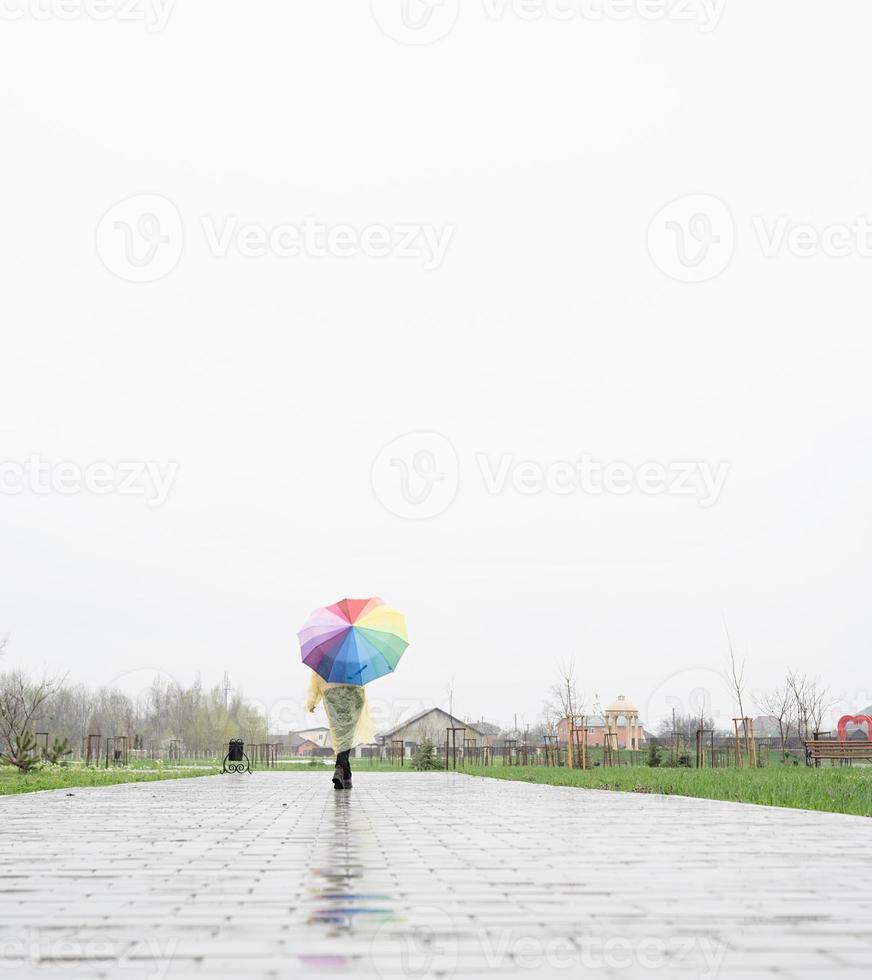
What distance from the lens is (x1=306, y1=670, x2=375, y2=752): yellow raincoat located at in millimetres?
12219

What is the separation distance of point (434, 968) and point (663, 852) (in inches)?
134

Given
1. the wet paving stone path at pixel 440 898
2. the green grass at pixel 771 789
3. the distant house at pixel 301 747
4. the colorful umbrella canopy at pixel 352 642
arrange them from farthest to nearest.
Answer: the distant house at pixel 301 747 < the colorful umbrella canopy at pixel 352 642 < the green grass at pixel 771 789 < the wet paving stone path at pixel 440 898

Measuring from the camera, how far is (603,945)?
3492 millimetres

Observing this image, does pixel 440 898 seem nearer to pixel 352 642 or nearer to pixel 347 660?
pixel 347 660

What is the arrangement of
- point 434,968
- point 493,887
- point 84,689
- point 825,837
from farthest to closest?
point 84,689, point 825,837, point 493,887, point 434,968

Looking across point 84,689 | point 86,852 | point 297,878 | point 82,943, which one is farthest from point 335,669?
point 84,689

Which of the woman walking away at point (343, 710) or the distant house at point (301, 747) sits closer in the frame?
the woman walking away at point (343, 710)

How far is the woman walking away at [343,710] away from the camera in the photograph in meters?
12.2

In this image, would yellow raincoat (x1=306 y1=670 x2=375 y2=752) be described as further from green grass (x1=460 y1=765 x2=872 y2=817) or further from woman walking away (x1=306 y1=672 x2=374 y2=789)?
green grass (x1=460 y1=765 x2=872 y2=817)

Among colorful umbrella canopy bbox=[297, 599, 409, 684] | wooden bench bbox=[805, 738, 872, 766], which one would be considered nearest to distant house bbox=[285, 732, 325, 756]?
wooden bench bbox=[805, 738, 872, 766]

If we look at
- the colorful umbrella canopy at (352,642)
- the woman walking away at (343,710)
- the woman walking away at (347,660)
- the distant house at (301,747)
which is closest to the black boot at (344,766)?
the woman walking away at (347,660)

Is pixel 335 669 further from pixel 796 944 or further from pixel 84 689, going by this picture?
pixel 84 689

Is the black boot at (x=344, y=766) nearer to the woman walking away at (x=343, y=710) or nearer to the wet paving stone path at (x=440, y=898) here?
the woman walking away at (x=343, y=710)

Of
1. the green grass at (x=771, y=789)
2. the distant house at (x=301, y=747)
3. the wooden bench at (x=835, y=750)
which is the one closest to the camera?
the green grass at (x=771, y=789)
